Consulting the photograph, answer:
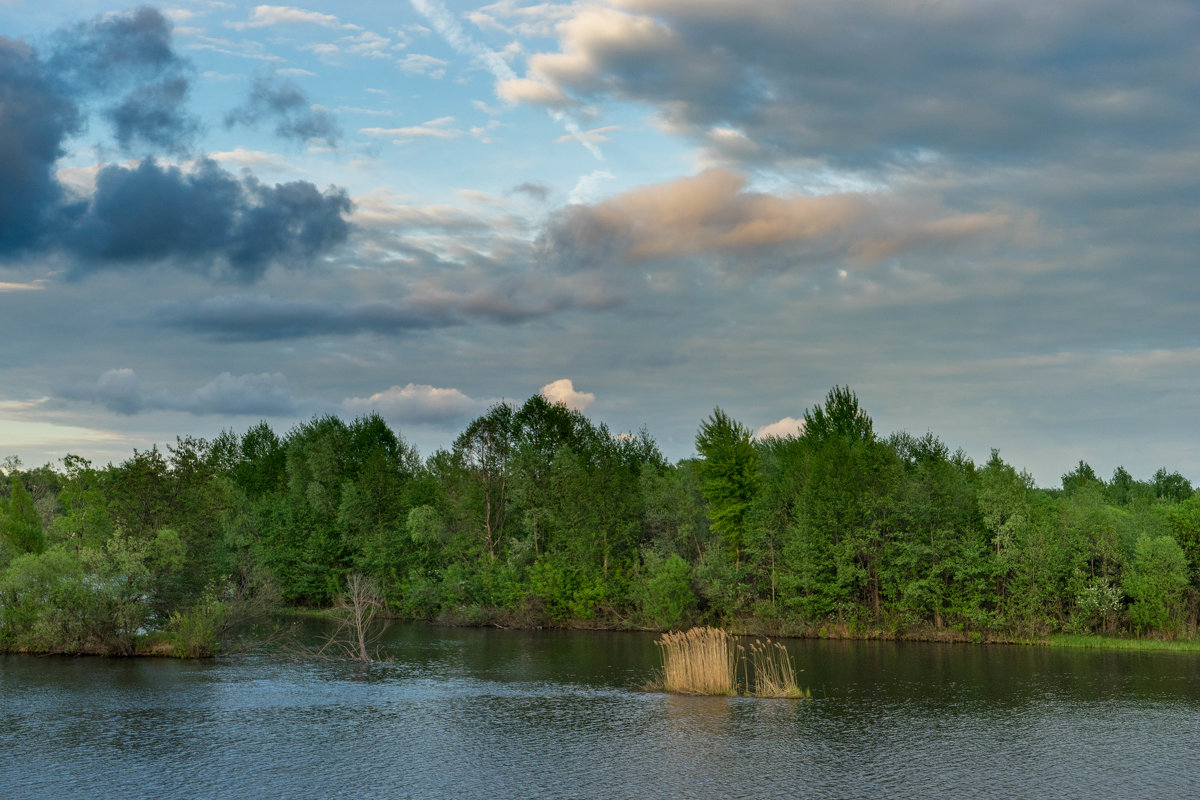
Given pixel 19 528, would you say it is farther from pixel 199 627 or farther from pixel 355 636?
pixel 355 636

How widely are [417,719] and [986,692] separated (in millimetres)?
28846

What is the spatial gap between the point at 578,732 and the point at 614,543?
51709 millimetres

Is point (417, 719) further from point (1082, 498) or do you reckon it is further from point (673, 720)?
point (1082, 498)

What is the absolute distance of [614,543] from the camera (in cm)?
8831

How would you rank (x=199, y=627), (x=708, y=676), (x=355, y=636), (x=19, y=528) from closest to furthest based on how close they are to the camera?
(x=708, y=676)
(x=199, y=627)
(x=19, y=528)
(x=355, y=636)

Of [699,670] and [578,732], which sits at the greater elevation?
[699,670]

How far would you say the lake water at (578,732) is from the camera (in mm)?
28750

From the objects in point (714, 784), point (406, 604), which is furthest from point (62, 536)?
point (714, 784)

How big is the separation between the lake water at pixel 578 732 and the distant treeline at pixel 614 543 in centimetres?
691

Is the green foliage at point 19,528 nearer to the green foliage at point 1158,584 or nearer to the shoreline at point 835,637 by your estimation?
the shoreline at point 835,637

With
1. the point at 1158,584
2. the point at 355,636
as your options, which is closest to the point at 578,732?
the point at 355,636

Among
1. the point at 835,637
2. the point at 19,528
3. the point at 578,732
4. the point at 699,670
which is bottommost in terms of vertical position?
the point at 835,637

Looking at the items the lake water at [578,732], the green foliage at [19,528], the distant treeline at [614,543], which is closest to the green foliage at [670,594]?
the distant treeline at [614,543]

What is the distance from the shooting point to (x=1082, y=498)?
253ft
